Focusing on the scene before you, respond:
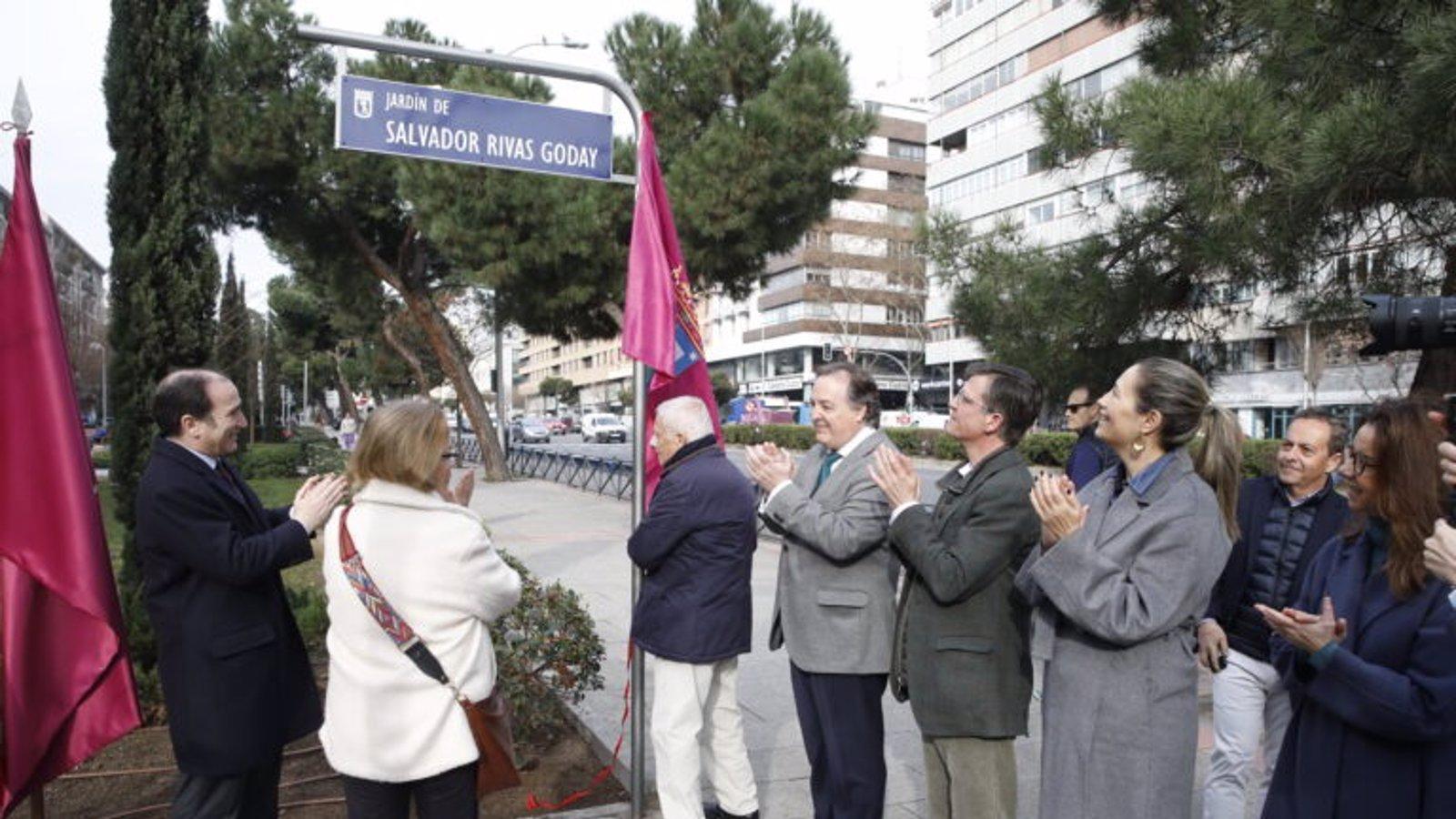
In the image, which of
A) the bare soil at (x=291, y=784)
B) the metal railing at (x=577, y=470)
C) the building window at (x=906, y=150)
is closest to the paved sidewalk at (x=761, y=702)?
the bare soil at (x=291, y=784)

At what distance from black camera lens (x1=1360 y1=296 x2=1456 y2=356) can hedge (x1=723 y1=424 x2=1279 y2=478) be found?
12397mm

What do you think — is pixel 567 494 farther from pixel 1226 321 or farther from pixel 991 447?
pixel 991 447

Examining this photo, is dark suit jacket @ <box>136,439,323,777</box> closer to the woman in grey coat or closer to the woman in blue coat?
the woman in grey coat

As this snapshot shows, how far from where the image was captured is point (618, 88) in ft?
13.6

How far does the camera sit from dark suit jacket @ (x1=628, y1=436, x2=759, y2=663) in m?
3.41

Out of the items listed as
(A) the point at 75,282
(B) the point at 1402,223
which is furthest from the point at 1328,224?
(A) the point at 75,282

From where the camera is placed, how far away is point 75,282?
1682 inches

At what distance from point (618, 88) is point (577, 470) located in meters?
18.3

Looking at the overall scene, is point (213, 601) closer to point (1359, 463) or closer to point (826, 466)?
point (826, 466)

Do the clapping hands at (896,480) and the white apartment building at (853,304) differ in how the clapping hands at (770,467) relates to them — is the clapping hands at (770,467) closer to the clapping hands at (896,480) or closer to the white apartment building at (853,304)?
the clapping hands at (896,480)

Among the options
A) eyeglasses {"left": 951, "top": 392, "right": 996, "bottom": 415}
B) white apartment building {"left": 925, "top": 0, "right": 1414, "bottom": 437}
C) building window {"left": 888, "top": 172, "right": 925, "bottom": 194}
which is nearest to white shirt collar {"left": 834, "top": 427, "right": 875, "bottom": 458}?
eyeglasses {"left": 951, "top": 392, "right": 996, "bottom": 415}

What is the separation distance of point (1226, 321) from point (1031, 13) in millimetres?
43672

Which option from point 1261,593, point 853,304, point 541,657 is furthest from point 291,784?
point 853,304

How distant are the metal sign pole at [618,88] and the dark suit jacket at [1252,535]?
81.2 inches
